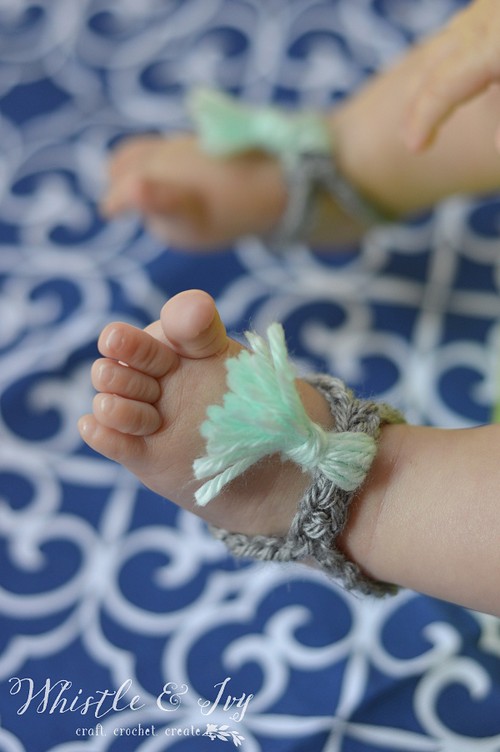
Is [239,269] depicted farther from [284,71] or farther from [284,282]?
[284,71]

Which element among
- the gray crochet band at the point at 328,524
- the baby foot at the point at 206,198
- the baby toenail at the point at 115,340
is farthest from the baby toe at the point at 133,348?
the baby foot at the point at 206,198

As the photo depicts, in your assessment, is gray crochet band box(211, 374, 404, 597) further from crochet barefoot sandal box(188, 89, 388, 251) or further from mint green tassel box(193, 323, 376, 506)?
crochet barefoot sandal box(188, 89, 388, 251)

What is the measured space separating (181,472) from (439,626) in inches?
10.1

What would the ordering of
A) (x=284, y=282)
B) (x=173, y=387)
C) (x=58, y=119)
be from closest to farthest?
(x=173, y=387), (x=284, y=282), (x=58, y=119)

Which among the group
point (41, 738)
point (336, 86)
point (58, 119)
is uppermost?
point (336, 86)

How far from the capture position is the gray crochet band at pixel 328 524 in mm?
563

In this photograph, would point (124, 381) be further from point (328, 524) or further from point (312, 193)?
point (312, 193)

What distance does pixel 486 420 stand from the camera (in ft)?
2.61

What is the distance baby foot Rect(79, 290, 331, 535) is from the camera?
1.75ft

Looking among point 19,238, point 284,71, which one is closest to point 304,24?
point 284,71

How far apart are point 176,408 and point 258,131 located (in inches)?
17.9

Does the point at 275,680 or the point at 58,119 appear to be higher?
the point at 58,119

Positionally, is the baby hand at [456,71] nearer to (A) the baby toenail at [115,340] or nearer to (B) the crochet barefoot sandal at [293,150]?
(B) the crochet barefoot sandal at [293,150]

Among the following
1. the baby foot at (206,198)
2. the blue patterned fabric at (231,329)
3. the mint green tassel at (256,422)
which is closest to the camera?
the mint green tassel at (256,422)
